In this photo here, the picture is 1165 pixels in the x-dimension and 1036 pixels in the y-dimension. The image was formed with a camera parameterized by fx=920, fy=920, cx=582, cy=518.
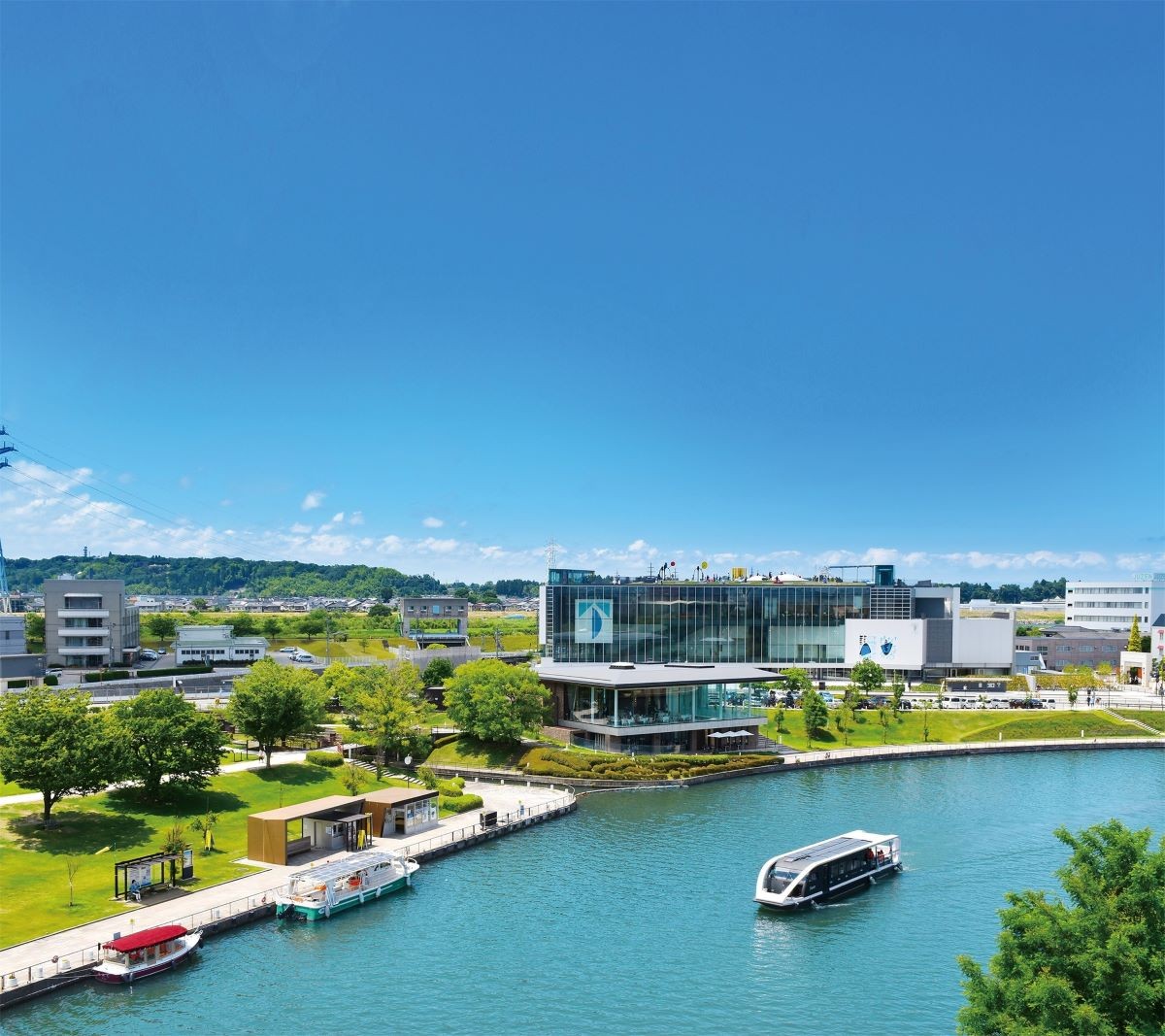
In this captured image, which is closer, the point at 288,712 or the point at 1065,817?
the point at 1065,817

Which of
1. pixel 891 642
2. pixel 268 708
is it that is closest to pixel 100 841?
pixel 268 708

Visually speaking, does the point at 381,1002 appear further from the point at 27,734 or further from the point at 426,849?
the point at 27,734

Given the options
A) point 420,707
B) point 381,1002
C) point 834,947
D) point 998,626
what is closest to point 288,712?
point 420,707

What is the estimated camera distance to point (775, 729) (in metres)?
82.8

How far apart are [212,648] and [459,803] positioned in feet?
220

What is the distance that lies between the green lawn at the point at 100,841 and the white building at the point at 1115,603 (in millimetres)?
135850

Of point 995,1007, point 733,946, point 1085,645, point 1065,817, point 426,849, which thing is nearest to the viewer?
point 995,1007

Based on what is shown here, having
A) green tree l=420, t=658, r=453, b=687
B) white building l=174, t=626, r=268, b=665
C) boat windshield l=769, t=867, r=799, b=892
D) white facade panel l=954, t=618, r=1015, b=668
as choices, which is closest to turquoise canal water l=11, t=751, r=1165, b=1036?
boat windshield l=769, t=867, r=799, b=892

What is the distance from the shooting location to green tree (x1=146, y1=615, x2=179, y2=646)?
139625mm

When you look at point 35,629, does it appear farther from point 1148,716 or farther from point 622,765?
point 1148,716

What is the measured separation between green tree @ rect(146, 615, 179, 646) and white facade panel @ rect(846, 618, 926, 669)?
9881cm

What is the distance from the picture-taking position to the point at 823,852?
43.7 metres

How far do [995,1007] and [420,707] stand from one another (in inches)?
2192

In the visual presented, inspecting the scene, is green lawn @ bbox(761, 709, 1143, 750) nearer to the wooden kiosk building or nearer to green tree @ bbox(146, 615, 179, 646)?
the wooden kiosk building
